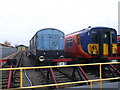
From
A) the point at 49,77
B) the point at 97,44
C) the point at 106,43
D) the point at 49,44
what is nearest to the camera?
the point at 49,77

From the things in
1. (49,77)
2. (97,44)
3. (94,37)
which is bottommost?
(49,77)

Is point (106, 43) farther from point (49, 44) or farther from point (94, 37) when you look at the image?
point (49, 44)

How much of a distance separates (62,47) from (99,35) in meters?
2.90

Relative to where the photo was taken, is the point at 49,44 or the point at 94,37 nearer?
the point at 94,37

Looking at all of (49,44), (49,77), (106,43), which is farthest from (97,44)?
(49,77)

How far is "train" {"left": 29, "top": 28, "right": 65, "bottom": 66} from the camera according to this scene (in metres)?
10.2

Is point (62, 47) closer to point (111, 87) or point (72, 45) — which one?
point (72, 45)

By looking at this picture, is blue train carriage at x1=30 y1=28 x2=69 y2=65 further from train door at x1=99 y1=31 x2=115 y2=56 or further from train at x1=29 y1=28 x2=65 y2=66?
train door at x1=99 y1=31 x2=115 y2=56

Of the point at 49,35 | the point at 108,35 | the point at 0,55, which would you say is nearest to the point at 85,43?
the point at 108,35

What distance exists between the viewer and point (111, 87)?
4.89 meters

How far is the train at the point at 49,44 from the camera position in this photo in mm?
10211

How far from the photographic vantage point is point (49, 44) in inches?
418

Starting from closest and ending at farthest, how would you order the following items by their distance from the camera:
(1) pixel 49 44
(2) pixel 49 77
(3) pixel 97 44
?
(2) pixel 49 77 → (3) pixel 97 44 → (1) pixel 49 44

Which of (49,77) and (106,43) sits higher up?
(106,43)
